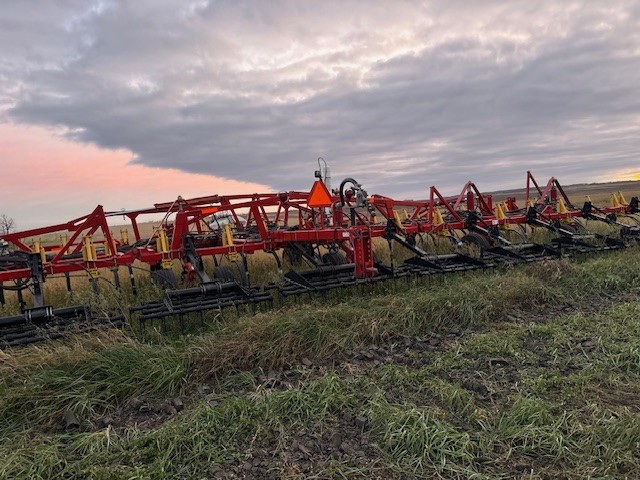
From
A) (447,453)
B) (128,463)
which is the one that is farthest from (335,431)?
(128,463)

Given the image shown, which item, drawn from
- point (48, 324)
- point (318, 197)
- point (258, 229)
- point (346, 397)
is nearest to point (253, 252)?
point (258, 229)

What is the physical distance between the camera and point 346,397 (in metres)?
3.71

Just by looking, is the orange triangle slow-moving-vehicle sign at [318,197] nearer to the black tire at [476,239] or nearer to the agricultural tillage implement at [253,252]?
the agricultural tillage implement at [253,252]

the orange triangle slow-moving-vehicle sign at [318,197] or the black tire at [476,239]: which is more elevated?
the orange triangle slow-moving-vehicle sign at [318,197]

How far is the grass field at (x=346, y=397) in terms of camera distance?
296 centimetres

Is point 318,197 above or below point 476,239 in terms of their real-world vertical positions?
above

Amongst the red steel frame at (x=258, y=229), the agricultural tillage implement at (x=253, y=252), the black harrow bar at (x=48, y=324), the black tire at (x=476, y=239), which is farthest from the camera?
the black tire at (x=476, y=239)

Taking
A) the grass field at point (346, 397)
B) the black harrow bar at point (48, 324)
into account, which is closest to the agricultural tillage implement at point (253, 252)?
the black harrow bar at point (48, 324)

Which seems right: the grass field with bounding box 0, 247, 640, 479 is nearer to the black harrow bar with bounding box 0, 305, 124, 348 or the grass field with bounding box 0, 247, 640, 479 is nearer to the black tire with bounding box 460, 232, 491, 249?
the black harrow bar with bounding box 0, 305, 124, 348

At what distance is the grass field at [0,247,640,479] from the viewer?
296 centimetres

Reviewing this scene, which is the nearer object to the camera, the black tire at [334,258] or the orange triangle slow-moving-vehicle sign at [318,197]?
the orange triangle slow-moving-vehicle sign at [318,197]

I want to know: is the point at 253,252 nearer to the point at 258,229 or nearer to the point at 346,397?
the point at 258,229

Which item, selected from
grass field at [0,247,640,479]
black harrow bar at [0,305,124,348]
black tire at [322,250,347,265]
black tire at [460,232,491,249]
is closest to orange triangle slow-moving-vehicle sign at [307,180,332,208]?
black tire at [322,250,347,265]

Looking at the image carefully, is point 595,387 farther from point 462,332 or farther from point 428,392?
point 462,332
